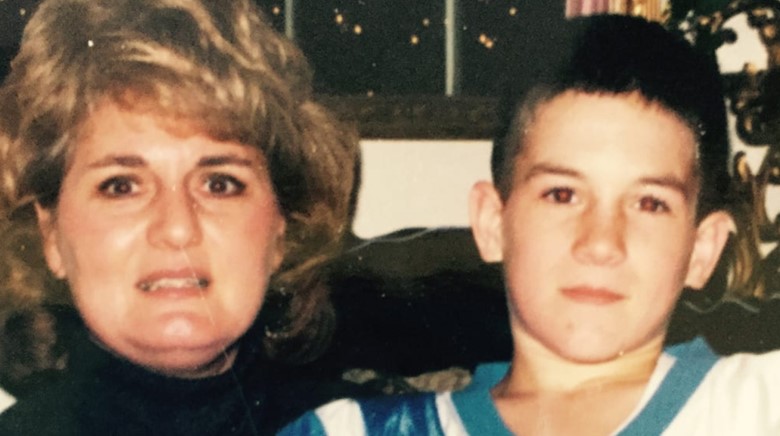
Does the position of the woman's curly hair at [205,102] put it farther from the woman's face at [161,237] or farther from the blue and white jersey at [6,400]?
the blue and white jersey at [6,400]

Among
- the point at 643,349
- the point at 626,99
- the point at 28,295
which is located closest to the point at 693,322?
the point at 643,349

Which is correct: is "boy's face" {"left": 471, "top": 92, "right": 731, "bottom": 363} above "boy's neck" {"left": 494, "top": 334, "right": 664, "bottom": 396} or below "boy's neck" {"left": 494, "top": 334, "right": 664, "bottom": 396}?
above

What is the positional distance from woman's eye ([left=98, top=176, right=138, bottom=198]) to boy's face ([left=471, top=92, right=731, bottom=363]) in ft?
0.98

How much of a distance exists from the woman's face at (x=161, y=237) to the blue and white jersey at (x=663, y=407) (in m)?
0.12

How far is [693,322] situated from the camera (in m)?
0.78

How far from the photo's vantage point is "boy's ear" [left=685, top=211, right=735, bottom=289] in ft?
2.47

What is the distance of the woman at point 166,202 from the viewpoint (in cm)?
74

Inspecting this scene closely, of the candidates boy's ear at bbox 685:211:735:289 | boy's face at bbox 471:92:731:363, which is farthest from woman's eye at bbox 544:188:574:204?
boy's ear at bbox 685:211:735:289

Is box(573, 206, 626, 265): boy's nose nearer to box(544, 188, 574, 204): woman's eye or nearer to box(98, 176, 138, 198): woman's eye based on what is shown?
box(544, 188, 574, 204): woman's eye

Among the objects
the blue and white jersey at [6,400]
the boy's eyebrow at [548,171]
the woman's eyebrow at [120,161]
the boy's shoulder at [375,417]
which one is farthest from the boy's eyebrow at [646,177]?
the blue and white jersey at [6,400]

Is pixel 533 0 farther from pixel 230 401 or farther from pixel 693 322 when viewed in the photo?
pixel 230 401

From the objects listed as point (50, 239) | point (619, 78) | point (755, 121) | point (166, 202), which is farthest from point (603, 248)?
point (50, 239)

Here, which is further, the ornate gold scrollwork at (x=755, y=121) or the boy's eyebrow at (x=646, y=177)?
the ornate gold scrollwork at (x=755, y=121)

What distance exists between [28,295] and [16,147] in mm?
124
